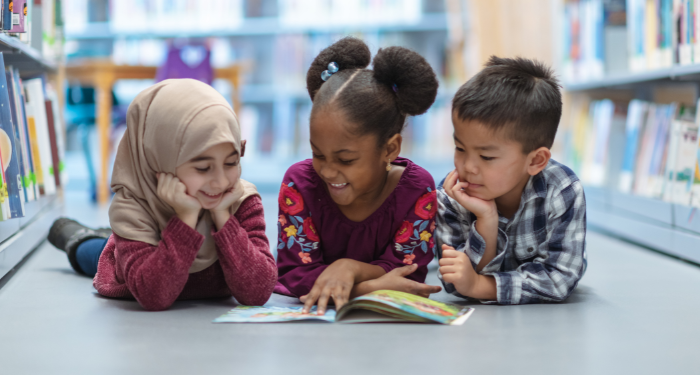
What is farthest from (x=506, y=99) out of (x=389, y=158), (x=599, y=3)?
(x=599, y=3)

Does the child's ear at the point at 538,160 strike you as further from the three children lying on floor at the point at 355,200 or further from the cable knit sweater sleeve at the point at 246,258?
the cable knit sweater sleeve at the point at 246,258

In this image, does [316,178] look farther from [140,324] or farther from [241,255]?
[140,324]

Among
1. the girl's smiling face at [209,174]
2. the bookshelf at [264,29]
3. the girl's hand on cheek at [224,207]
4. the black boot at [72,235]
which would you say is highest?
the bookshelf at [264,29]

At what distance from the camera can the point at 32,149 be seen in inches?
81.4

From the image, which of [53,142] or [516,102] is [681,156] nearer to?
[516,102]

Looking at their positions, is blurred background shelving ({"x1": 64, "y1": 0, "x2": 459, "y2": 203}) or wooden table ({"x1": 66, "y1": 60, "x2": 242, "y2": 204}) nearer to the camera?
wooden table ({"x1": 66, "y1": 60, "x2": 242, "y2": 204})

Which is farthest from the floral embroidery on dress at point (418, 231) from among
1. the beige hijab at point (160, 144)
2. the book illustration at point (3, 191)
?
the book illustration at point (3, 191)

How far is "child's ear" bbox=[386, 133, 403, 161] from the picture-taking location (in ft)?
4.50

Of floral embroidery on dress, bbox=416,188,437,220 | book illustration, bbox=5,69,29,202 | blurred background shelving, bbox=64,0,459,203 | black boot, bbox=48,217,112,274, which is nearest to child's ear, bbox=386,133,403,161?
floral embroidery on dress, bbox=416,188,437,220

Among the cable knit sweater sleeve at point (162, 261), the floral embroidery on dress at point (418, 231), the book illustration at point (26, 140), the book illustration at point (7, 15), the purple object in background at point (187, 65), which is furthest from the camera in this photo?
the purple object in background at point (187, 65)

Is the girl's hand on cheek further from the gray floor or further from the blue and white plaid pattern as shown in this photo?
the blue and white plaid pattern

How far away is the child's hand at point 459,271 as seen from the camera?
1.31m

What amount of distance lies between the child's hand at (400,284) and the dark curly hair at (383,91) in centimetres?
28

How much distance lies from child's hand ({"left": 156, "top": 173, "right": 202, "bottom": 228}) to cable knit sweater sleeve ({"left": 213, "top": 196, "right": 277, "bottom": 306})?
0.06m
